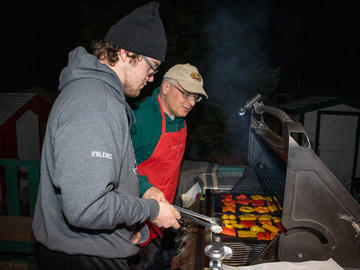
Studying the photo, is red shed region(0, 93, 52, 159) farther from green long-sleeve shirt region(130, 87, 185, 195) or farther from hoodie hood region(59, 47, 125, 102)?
hoodie hood region(59, 47, 125, 102)

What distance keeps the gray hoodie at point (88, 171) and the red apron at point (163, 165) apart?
1212mm

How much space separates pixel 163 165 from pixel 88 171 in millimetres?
1835

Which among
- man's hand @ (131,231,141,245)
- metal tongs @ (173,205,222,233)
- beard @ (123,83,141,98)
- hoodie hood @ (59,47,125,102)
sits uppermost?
hoodie hood @ (59,47,125,102)

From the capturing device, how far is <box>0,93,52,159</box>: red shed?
677 cm

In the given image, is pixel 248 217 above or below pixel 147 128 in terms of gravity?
below

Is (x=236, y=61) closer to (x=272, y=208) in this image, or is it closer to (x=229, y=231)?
(x=272, y=208)

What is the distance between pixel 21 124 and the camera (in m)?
7.25

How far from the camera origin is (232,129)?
10.9 metres

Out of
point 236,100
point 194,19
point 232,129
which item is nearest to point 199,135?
point 232,129

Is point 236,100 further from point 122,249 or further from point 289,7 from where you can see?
point 289,7

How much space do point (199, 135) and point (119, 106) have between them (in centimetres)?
942

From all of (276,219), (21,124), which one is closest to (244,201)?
(276,219)

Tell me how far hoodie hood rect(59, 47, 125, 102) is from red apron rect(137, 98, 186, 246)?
4.75 ft

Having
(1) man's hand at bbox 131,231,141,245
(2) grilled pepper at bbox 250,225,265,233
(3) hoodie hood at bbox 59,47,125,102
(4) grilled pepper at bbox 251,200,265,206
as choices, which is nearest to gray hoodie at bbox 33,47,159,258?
(3) hoodie hood at bbox 59,47,125,102
